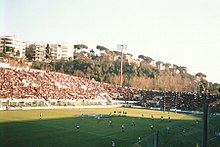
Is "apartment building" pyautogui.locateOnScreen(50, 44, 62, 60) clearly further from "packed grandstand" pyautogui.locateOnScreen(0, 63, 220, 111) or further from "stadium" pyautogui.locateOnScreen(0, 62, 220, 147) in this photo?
"packed grandstand" pyautogui.locateOnScreen(0, 63, 220, 111)

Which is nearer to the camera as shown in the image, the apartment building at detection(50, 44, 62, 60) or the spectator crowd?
the spectator crowd

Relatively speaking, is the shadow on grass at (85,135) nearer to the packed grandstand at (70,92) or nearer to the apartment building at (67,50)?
the packed grandstand at (70,92)

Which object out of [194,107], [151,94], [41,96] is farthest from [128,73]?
[41,96]

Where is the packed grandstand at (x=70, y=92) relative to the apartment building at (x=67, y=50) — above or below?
below

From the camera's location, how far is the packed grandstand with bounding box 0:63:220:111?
2046 inches

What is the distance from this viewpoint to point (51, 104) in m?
52.4

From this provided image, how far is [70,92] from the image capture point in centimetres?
6419

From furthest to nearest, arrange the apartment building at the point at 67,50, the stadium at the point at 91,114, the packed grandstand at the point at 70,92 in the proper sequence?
the apartment building at the point at 67,50, the packed grandstand at the point at 70,92, the stadium at the point at 91,114

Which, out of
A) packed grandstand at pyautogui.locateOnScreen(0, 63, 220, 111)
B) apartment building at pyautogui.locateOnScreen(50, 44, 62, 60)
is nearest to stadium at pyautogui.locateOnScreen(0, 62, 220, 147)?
packed grandstand at pyautogui.locateOnScreen(0, 63, 220, 111)

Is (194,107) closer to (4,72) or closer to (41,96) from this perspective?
(41,96)

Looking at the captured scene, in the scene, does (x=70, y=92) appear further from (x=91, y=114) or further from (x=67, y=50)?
(x=67, y=50)

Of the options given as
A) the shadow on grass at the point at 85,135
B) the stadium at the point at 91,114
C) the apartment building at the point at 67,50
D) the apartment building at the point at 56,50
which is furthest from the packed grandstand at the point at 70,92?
the apartment building at the point at 67,50

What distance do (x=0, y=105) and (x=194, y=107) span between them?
127ft

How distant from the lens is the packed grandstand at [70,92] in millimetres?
51959
